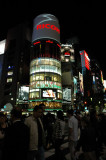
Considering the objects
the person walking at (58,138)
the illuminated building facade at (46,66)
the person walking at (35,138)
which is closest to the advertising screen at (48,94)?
the illuminated building facade at (46,66)

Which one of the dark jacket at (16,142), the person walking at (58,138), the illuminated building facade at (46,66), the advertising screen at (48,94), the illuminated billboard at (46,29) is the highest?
the illuminated billboard at (46,29)

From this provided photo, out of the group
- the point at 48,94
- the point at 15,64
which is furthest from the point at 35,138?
the point at 15,64

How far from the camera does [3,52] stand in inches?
2916

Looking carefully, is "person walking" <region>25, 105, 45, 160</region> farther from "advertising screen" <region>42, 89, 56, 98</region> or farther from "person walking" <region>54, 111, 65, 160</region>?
"advertising screen" <region>42, 89, 56, 98</region>

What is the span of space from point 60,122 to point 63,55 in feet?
156

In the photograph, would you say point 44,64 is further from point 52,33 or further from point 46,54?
point 52,33

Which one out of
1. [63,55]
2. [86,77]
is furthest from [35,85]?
[86,77]

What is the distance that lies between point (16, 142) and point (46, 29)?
2041 inches

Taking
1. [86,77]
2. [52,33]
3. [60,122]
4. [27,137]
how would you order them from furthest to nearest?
[86,77]
[52,33]
[60,122]
[27,137]

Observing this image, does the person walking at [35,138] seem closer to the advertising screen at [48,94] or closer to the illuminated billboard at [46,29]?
the advertising screen at [48,94]

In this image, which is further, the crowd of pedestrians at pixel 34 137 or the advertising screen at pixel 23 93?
the advertising screen at pixel 23 93

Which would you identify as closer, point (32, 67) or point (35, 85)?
point (35, 85)

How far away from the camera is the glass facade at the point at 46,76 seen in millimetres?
39688

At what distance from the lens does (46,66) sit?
4444 centimetres
